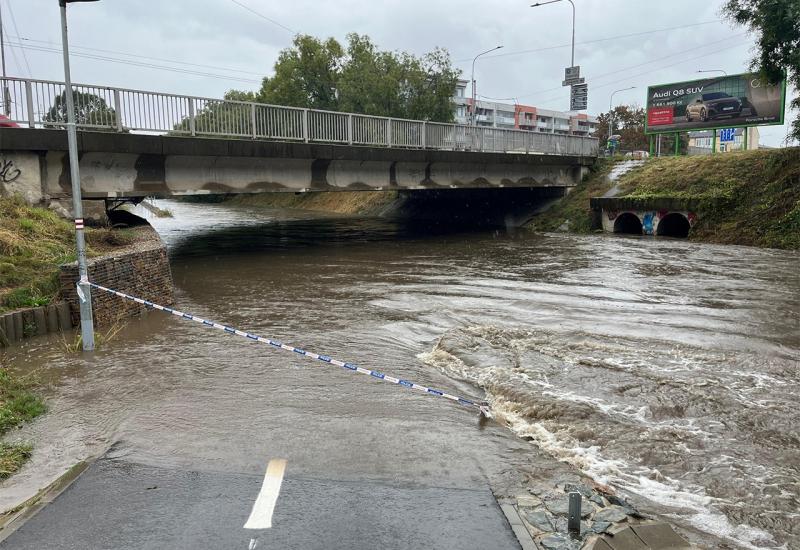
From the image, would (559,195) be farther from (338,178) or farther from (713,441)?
(713,441)

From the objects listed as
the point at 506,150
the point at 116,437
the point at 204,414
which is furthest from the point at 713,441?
the point at 506,150

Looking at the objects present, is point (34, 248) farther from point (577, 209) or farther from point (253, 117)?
point (577, 209)

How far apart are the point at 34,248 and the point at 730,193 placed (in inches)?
1049

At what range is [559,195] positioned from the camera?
115 feet

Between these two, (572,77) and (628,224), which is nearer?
(628,224)

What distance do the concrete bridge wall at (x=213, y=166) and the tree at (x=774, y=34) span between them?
1071 cm

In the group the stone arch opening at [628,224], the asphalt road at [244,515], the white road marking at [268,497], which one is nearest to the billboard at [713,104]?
the stone arch opening at [628,224]

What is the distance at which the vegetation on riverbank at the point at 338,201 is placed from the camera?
46125 millimetres

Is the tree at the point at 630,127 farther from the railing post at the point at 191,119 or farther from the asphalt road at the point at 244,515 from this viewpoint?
the asphalt road at the point at 244,515

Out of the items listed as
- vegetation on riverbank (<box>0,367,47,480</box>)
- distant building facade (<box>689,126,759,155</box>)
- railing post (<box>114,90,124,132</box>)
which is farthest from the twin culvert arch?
vegetation on riverbank (<box>0,367,47,480</box>)

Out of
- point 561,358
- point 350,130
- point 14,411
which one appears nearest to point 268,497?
point 14,411

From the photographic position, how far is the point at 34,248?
1197 cm

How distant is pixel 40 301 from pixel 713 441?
1013 cm

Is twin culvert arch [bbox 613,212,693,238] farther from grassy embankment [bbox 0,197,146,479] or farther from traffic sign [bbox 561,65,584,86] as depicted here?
grassy embankment [bbox 0,197,146,479]
